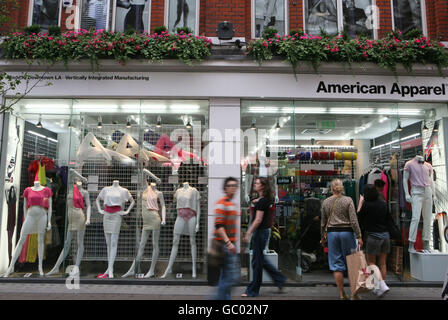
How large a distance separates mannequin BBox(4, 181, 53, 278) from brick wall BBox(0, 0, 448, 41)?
12.8 ft

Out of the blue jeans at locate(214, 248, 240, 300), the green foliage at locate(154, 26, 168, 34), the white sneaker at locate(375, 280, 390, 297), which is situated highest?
the green foliage at locate(154, 26, 168, 34)

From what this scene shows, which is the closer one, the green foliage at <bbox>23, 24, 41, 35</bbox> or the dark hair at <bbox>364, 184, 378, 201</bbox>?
the dark hair at <bbox>364, 184, 378, 201</bbox>

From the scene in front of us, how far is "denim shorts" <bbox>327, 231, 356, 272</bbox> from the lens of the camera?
17.1ft

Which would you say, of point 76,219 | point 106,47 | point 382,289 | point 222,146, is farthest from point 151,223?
point 382,289

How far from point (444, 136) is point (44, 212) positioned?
29.7ft

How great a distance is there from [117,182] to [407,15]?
795 cm

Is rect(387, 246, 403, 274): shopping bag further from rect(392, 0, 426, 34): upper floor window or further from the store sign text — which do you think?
rect(392, 0, 426, 34): upper floor window

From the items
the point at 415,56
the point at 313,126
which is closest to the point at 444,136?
the point at 415,56

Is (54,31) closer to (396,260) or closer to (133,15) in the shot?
(133,15)

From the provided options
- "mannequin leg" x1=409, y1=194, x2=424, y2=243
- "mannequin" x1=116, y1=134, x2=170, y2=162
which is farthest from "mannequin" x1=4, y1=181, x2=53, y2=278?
"mannequin leg" x1=409, y1=194, x2=424, y2=243

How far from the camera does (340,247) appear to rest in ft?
17.3

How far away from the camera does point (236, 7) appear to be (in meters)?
7.55
